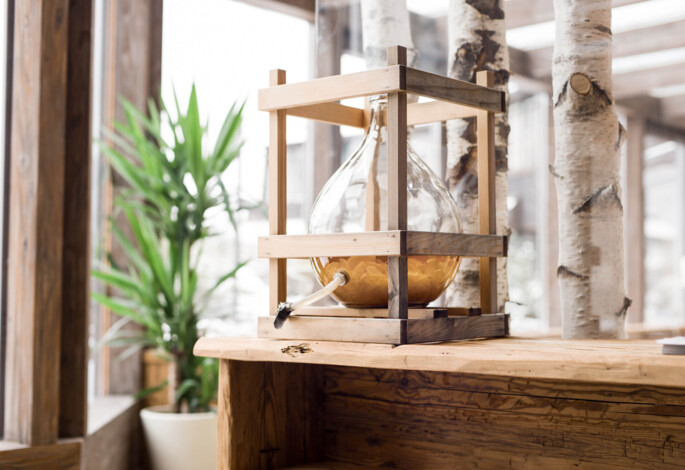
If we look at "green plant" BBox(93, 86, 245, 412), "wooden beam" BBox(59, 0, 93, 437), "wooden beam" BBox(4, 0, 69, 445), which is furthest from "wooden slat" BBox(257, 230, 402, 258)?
"green plant" BBox(93, 86, 245, 412)

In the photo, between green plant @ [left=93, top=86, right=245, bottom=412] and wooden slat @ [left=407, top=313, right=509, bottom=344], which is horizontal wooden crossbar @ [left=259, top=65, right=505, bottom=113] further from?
green plant @ [left=93, top=86, right=245, bottom=412]

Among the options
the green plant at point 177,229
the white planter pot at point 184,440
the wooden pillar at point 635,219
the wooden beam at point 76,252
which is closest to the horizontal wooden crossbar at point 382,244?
the wooden pillar at point 635,219

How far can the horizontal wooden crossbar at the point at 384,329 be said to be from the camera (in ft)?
3.11

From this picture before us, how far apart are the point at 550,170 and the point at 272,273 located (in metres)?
0.49

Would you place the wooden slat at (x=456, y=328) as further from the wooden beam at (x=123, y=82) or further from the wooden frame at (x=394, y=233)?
the wooden beam at (x=123, y=82)

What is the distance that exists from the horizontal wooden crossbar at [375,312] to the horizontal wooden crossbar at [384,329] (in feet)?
0.04

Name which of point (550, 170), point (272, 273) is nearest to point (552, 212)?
point (550, 170)

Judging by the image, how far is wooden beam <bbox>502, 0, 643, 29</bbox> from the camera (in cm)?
127

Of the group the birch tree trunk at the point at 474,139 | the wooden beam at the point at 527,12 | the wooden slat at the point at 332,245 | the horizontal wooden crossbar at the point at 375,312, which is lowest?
the horizontal wooden crossbar at the point at 375,312

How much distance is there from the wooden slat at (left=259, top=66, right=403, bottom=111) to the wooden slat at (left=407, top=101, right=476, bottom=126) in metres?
0.24

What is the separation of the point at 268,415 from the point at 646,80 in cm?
89

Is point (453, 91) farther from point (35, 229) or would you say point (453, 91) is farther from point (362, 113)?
point (35, 229)

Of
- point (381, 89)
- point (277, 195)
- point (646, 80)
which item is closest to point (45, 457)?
point (277, 195)

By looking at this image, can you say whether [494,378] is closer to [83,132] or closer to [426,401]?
[426,401]
